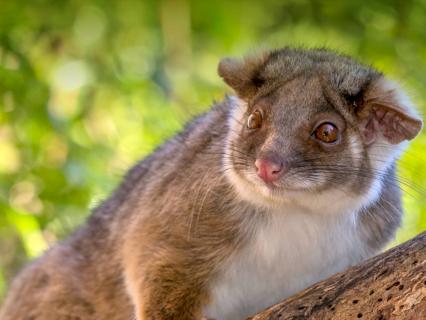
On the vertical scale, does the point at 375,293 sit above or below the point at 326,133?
Answer: below

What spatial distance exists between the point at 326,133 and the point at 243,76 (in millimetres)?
551

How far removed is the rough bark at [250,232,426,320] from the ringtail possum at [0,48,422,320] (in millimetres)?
415

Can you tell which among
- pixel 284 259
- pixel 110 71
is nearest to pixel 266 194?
pixel 284 259

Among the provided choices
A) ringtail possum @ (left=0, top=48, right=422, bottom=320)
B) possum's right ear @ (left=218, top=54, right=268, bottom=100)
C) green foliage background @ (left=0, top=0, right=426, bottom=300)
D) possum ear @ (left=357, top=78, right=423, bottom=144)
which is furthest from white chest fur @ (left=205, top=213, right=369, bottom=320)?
green foliage background @ (left=0, top=0, right=426, bottom=300)

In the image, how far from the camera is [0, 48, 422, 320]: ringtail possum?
3.94 m

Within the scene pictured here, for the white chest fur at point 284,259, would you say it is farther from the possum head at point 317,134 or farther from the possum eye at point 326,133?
the possum eye at point 326,133

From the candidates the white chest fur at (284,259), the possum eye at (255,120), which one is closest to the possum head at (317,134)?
the possum eye at (255,120)

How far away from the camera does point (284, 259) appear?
427 cm

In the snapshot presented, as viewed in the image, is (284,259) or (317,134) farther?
(284,259)

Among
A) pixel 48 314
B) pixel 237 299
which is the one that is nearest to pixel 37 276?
pixel 48 314

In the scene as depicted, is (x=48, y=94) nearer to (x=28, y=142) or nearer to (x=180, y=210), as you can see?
(x=28, y=142)

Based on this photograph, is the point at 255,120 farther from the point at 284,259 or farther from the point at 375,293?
the point at 375,293

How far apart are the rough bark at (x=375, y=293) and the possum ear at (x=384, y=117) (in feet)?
1.85

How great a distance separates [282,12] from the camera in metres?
7.07
